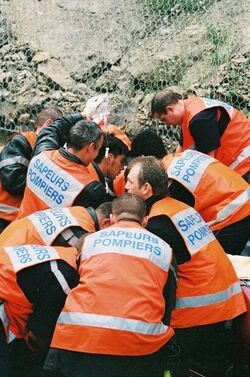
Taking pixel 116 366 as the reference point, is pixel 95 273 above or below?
above

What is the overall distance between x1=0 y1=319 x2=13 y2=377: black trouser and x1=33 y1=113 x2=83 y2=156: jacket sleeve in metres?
1.49

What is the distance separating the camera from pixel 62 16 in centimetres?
669

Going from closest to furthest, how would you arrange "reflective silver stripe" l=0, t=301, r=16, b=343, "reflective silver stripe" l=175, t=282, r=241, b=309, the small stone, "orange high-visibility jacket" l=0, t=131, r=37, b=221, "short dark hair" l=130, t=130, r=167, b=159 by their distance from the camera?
"reflective silver stripe" l=0, t=301, r=16, b=343 → "reflective silver stripe" l=175, t=282, r=241, b=309 → "orange high-visibility jacket" l=0, t=131, r=37, b=221 → "short dark hair" l=130, t=130, r=167, b=159 → the small stone

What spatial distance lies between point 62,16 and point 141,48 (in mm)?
1039

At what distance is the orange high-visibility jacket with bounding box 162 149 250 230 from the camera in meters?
3.94

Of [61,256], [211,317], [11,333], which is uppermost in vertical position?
[61,256]

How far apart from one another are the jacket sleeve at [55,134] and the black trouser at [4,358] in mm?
1494

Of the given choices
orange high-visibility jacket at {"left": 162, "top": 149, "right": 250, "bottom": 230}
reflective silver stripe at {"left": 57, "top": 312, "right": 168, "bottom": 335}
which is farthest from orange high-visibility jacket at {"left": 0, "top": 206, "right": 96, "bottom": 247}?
orange high-visibility jacket at {"left": 162, "top": 149, "right": 250, "bottom": 230}

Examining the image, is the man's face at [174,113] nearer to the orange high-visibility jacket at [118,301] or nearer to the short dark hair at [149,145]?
the short dark hair at [149,145]

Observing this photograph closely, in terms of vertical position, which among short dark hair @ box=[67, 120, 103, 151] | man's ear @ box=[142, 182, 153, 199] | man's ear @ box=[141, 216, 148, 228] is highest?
short dark hair @ box=[67, 120, 103, 151]

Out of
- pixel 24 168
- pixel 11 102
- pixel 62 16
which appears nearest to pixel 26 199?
pixel 24 168

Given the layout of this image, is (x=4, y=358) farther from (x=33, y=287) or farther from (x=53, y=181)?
(x=53, y=181)

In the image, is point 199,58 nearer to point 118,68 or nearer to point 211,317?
point 118,68

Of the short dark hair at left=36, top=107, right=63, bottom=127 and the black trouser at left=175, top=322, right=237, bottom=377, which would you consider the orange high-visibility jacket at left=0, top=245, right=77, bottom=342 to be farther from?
the short dark hair at left=36, top=107, right=63, bottom=127
